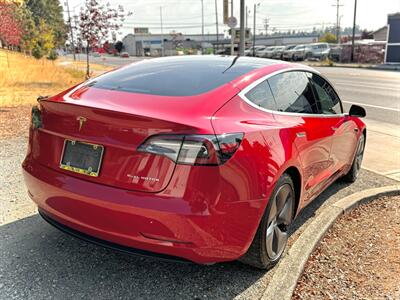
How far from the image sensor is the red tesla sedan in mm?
2443

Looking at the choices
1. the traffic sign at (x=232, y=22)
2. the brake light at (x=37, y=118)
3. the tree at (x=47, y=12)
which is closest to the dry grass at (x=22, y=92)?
the brake light at (x=37, y=118)

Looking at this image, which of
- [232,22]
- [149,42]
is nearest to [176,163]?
[232,22]

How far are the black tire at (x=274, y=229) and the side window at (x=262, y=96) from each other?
0.57 m

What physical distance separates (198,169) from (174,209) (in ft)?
0.91

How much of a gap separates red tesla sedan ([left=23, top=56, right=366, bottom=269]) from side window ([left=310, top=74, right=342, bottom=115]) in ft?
2.61

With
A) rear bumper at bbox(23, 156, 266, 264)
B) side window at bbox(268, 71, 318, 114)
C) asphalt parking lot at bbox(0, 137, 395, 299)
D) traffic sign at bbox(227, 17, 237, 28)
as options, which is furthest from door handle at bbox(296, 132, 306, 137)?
traffic sign at bbox(227, 17, 237, 28)

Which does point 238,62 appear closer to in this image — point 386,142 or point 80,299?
point 80,299

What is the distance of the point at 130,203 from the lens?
248 cm

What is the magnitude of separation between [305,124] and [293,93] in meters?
0.34

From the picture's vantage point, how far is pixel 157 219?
2451mm

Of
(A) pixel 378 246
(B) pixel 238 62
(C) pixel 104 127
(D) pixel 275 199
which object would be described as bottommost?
(A) pixel 378 246

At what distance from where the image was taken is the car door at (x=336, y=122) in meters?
A: 4.12

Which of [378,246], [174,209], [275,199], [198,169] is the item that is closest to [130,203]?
[174,209]

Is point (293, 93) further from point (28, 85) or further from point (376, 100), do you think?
point (28, 85)
